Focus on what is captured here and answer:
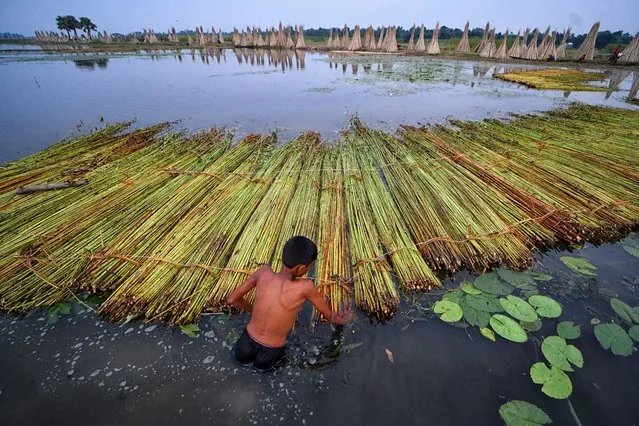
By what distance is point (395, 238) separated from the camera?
12.9 ft

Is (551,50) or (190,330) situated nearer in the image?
(190,330)

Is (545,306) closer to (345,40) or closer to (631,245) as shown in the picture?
(631,245)

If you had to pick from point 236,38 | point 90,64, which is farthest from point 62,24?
point 90,64

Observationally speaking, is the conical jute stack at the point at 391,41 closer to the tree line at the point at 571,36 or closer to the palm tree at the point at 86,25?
the tree line at the point at 571,36

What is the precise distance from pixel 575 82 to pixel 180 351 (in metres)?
23.4

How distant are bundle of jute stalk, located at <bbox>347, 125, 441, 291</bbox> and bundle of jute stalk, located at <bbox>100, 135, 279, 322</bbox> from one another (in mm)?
1940

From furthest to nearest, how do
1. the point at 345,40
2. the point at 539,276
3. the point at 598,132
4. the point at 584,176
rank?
the point at 345,40 → the point at 598,132 → the point at 584,176 → the point at 539,276

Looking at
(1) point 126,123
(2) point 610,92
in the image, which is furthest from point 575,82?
(1) point 126,123

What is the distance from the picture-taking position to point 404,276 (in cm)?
341

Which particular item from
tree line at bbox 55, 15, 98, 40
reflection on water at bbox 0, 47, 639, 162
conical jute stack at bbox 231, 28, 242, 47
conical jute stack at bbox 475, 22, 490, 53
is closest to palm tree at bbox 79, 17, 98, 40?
tree line at bbox 55, 15, 98, 40

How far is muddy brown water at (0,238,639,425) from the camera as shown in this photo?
238 cm

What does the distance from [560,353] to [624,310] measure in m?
1.13

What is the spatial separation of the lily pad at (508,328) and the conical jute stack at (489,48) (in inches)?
1456

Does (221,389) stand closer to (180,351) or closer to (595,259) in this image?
(180,351)
